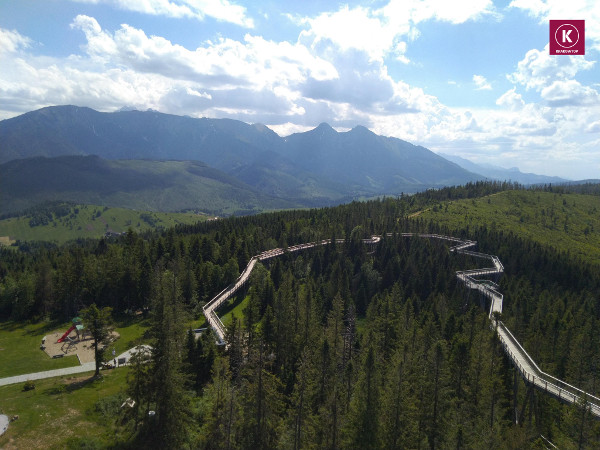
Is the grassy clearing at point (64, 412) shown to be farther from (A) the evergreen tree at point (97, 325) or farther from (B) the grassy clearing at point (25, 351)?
(B) the grassy clearing at point (25, 351)

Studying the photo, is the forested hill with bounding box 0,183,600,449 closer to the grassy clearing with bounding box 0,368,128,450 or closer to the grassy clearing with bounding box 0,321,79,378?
the grassy clearing with bounding box 0,368,128,450

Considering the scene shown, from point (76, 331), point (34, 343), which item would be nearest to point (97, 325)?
point (76, 331)

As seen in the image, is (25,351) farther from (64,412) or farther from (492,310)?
(492,310)

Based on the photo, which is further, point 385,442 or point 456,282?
point 456,282

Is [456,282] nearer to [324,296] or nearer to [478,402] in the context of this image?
[324,296]

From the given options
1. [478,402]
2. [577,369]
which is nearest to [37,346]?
[478,402]

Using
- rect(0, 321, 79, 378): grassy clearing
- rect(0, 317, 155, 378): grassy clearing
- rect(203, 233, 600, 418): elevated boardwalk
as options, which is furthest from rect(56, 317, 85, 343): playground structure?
rect(203, 233, 600, 418): elevated boardwalk
